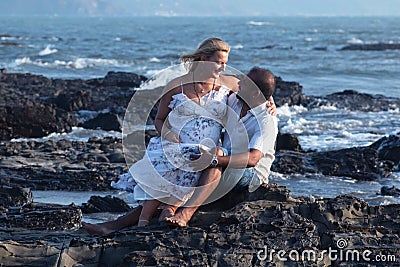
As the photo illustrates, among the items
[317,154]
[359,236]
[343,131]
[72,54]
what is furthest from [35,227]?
[72,54]

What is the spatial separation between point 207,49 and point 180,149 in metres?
0.72

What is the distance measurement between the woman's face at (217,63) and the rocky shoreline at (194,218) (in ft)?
2.86

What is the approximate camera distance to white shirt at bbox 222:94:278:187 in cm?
529

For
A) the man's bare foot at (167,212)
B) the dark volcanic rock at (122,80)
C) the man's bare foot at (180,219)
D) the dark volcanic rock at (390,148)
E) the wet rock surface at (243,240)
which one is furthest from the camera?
the dark volcanic rock at (122,80)

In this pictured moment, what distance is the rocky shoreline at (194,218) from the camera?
4.52 m

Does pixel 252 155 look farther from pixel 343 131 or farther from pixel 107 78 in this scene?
pixel 107 78

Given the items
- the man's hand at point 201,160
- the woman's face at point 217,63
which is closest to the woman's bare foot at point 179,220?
the man's hand at point 201,160

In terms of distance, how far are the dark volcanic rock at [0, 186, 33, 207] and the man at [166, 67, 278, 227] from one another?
13.1 ft

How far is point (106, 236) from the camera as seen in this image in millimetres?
4770

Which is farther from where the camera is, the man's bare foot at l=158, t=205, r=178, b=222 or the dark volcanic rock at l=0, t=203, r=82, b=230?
the dark volcanic rock at l=0, t=203, r=82, b=230

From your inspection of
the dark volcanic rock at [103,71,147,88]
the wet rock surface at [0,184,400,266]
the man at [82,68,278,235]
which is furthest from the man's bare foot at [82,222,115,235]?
the dark volcanic rock at [103,71,147,88]

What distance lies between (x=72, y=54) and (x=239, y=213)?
132 ft

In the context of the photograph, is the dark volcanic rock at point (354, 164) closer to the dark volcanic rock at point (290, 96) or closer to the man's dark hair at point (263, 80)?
the man's dark hair at point (263, 80)

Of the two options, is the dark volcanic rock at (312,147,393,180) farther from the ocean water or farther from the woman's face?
the woman's face
